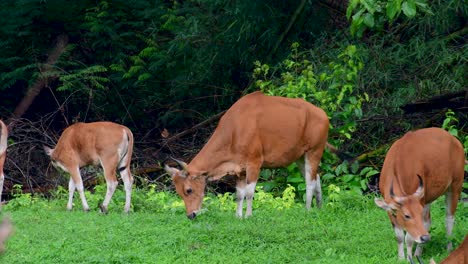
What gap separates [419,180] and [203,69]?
9770mm

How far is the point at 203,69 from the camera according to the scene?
16.3 metres

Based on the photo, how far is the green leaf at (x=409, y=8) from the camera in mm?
5638

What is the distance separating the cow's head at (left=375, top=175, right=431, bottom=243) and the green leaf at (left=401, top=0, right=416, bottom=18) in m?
1.65

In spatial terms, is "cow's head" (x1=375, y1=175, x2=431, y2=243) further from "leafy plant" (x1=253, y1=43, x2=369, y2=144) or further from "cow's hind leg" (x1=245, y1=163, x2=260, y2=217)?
"leafy plant" (x1=253, y1=43, x2=369, y2=144)

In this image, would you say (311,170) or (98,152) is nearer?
(311,170)

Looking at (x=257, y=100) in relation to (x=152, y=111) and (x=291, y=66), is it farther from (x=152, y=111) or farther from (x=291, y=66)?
(x=152, y=111)

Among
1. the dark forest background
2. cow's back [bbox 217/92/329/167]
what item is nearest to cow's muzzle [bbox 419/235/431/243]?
cow's back [bbox 217/92/329/167]

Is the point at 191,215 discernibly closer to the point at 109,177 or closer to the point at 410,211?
the point at 109,177

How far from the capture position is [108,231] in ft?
27.8

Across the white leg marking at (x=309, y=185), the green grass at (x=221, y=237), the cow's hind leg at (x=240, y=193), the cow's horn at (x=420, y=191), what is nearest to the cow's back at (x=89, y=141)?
the green grass at (x=221, y=237)

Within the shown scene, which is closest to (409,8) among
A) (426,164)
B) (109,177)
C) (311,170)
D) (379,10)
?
(379,10)

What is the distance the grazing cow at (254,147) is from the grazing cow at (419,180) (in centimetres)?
257

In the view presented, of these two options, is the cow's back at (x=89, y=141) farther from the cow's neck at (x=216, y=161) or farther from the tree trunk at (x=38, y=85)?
the tree trunk at (x=38, y=85)

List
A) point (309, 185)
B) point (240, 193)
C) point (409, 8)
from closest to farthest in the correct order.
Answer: point (409, 8) < point (240, 193) < point (309, 185)
